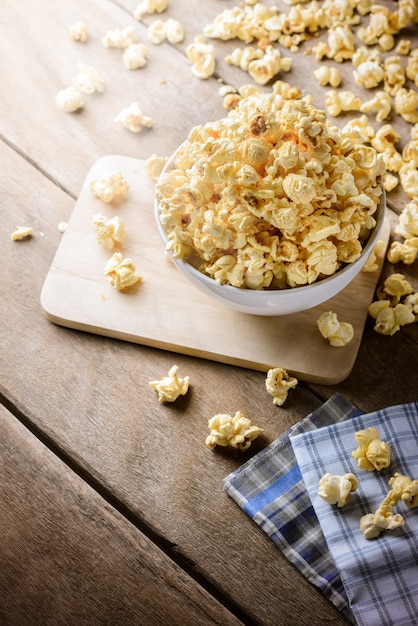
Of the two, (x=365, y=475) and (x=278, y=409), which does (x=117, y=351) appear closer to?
(x=278, y=409)

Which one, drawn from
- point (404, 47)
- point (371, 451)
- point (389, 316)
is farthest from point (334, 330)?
point (404, 47)

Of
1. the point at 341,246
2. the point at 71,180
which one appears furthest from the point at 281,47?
the point at 341,246

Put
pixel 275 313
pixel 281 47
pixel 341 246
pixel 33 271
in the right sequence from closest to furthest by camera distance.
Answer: pixel 341 246 → pixel 275 313 → pixel 33 271 → pixel 281 47

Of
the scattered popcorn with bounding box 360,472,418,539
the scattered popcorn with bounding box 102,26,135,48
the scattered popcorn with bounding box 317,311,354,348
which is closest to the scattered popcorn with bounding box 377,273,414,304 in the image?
the scattered popcorn with bounding box 317,311,354,348

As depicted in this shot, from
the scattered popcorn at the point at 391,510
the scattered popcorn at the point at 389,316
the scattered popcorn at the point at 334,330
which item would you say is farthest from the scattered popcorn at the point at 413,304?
the scattered popcorn at the point at 391,510

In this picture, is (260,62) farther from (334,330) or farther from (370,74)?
(334,330)

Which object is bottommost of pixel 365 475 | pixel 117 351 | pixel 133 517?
pixel 365 475

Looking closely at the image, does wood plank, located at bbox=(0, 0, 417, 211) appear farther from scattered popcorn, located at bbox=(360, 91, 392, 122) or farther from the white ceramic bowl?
the white ceramic bowl
